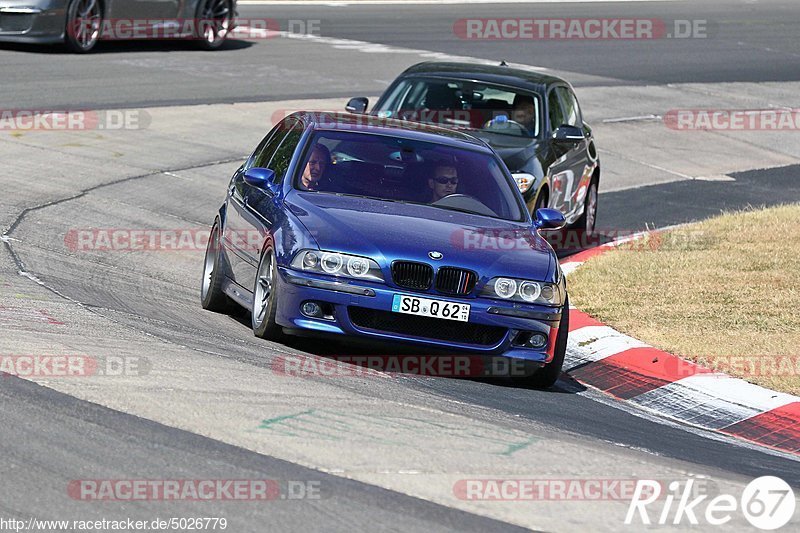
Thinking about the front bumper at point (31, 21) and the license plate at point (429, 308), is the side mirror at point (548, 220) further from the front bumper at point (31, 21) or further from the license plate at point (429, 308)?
the front bumper at point (31, 21)

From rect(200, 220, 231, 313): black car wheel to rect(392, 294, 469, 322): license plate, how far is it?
6.20ft

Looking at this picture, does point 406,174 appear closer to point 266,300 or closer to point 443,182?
point 443,182

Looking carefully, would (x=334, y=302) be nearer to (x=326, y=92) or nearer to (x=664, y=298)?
(x=664, y=298)

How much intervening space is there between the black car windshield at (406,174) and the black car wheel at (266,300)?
2.49 ft

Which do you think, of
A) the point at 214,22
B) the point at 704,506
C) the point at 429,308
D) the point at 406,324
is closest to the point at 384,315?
the point at 406,324

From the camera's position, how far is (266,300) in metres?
8.95

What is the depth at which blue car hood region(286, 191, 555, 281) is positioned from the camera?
28.1 ft

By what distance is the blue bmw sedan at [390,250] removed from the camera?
27.9 ft

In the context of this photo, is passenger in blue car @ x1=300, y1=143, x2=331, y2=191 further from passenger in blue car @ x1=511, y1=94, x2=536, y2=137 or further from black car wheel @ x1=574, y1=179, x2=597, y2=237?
black car wheel @ x1=574, y1=179, x2=597, y2=237

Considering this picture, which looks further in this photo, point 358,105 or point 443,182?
point 358,105

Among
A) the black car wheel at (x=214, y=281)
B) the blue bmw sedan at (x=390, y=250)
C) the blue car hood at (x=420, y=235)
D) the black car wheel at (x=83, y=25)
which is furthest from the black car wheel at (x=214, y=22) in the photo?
Result: the blue car hood at (x=420, y=235)

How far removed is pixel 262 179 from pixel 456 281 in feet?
5.81

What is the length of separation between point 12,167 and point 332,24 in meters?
17.7

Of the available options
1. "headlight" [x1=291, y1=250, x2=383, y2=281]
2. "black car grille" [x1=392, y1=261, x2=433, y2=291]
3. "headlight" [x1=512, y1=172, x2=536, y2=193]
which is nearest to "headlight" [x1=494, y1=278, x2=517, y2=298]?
"black car grille" [x1=392, y1=261, x2=433, y2=291]
